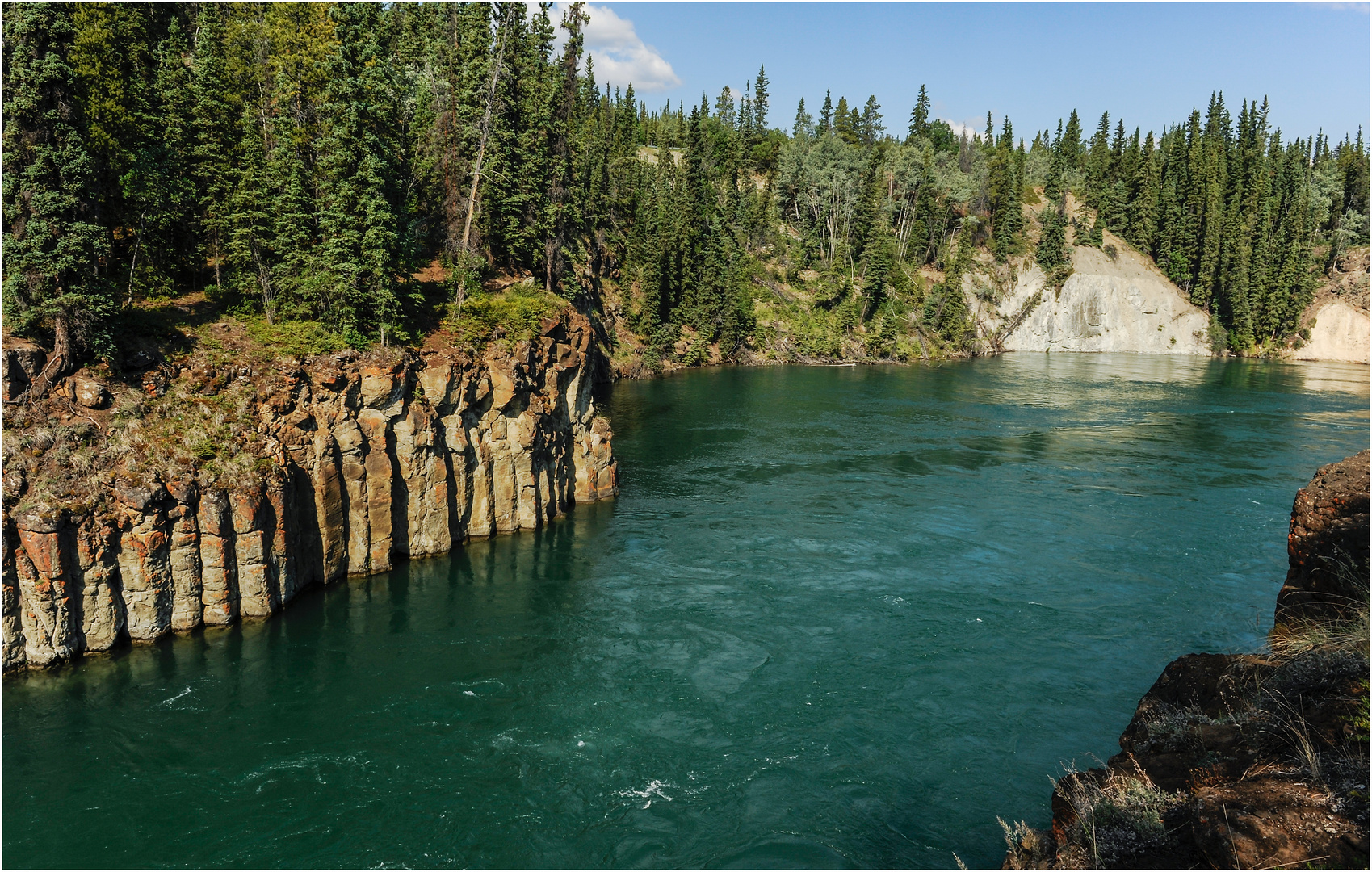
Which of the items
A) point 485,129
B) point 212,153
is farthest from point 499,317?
point 212,153

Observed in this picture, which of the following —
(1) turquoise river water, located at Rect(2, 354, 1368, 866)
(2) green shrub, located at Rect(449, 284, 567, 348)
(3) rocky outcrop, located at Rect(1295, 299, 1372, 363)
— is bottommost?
(1) turquoise river water, located at Rect(2, 354, 1368, 866)

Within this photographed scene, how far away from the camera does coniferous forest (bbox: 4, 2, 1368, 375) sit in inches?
1154

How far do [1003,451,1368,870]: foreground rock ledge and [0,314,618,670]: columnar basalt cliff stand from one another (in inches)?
975

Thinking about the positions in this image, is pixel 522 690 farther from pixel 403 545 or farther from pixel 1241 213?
pixel 1241 213

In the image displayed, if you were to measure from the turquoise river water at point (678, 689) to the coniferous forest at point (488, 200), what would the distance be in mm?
12981

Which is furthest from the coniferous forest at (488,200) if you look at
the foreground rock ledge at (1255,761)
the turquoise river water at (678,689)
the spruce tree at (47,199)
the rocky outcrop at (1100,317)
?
the foreground rock ledge at (1255,761)

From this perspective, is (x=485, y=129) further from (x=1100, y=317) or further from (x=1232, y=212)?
(x=1232, y=212)

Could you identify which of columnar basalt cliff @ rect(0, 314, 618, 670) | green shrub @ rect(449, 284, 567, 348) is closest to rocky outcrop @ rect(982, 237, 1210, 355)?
green shrub @ rect(449, 284, 567, 348)

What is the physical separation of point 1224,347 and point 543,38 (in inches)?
4882

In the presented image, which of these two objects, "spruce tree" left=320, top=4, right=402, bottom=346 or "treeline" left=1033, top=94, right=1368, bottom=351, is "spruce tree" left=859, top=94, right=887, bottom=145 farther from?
"spruce tree" left=320, top=4, right=402, bottom=346

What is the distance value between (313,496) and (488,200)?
2941 cm

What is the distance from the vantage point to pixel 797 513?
1563 inches

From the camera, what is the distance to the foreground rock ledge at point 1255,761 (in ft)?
29.9

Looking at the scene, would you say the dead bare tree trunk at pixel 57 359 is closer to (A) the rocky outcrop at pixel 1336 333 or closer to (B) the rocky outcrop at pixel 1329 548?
(B) the rocky outcrop at pixel 1329 548
